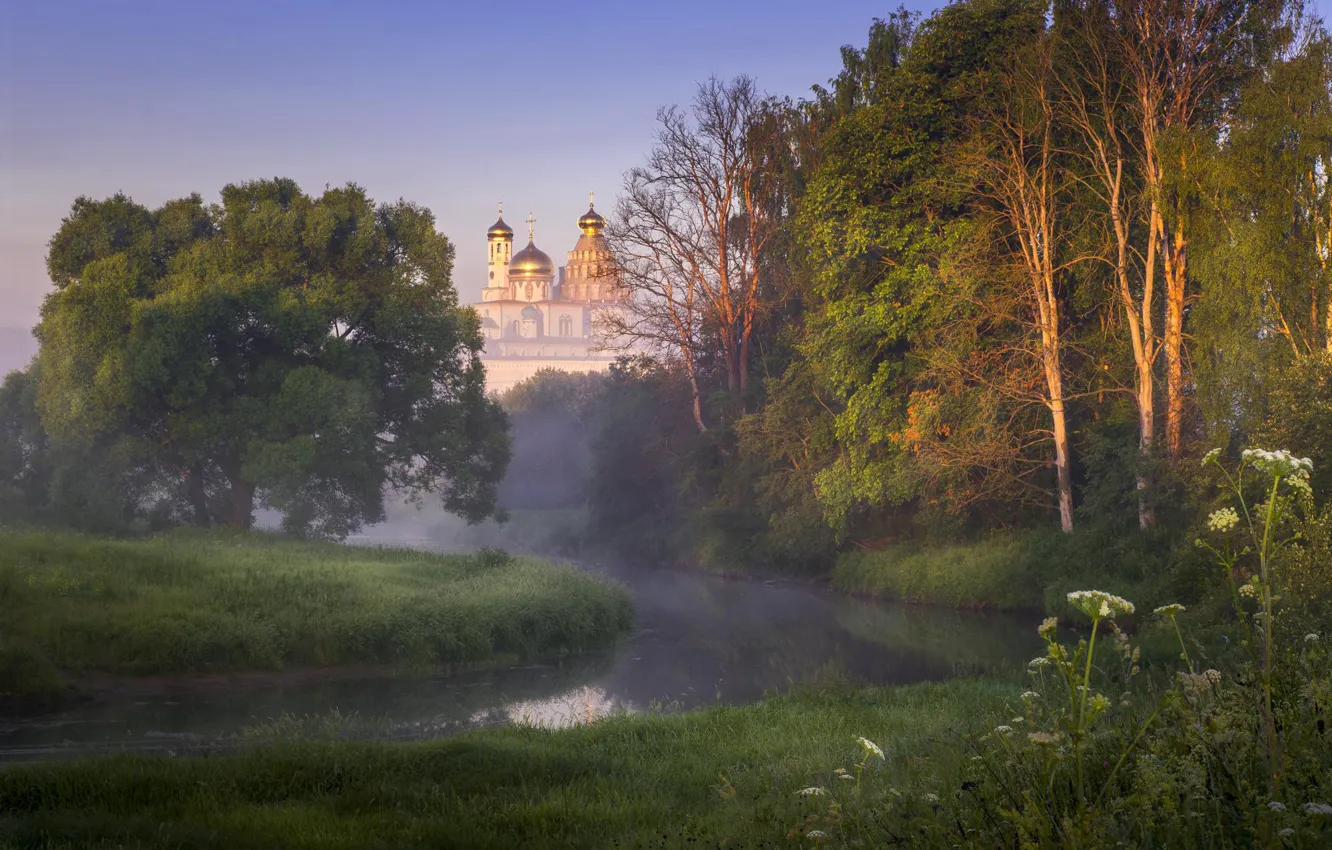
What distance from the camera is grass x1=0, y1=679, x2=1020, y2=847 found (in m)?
7.16

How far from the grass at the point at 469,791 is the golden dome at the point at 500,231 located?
508ft

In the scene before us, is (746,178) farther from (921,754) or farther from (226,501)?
(921,754)

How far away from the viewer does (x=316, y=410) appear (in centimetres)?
3259

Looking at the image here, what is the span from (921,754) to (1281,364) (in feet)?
46.7

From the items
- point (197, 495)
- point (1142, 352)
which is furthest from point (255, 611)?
point (1142, 352)

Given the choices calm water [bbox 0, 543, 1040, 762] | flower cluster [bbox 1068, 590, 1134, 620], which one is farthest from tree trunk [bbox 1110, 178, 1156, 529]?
flower cluster [bbox 1068, 590, 1134, 620]

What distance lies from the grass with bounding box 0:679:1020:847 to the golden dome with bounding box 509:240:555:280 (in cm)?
15520

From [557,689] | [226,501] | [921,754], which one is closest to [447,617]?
[557,689]

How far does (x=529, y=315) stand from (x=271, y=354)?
5153 inches

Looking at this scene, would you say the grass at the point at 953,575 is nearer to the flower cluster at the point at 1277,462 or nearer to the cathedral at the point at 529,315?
the flower cluster at the point at 1277,462

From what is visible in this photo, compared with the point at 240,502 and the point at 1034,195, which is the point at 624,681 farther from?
the point at 240,502

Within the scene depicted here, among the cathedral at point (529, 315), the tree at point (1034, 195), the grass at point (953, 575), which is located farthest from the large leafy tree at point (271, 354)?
the cathedral at point (529, 315)

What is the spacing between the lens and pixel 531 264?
165250 mm

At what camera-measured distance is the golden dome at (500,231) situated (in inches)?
6427
